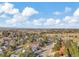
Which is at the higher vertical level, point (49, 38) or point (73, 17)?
point (73, 17)

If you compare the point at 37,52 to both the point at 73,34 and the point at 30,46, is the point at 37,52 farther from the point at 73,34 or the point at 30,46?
the point at 73,34

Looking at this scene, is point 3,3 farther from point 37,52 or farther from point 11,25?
point 37,52

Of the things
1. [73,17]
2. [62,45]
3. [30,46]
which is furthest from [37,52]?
[73,17]

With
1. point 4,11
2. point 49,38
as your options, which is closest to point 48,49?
point 49,38

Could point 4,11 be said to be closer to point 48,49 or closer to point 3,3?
point 3,3

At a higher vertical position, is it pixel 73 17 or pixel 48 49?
pixel 73 17

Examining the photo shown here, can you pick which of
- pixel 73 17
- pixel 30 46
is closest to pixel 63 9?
pixel 73 17

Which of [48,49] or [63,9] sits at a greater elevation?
[63,9]

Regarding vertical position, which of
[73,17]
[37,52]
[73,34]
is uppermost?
[73,17]
